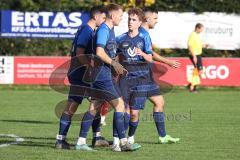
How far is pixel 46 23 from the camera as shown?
2803cm

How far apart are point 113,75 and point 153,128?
141 inches

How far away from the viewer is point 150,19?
39.0 feet

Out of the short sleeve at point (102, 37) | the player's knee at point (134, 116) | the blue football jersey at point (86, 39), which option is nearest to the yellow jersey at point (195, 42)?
the player's knee at point (134, 116)

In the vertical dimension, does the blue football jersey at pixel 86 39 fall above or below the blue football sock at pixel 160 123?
above

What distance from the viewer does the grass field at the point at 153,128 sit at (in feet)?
34.1

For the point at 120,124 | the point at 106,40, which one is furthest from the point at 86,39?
the point at 120,124

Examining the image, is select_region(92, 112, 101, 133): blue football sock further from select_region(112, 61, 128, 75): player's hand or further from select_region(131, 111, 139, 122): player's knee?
select_region(112, 61, 128, 75): player's hand

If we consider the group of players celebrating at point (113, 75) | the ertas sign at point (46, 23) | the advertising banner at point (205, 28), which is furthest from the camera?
the advertising banner at point (205, 28)

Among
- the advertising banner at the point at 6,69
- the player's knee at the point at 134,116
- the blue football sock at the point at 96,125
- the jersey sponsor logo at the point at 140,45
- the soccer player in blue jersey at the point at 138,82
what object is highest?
the jersey sponsor logo at the point at 140,45

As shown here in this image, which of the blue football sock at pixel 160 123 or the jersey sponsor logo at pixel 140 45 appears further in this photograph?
the blue football sock at pixel 160 123

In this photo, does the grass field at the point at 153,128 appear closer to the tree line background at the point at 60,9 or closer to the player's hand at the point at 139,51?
the player's hand at the point at 139,51

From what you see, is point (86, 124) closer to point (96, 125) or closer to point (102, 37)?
point (96, 125)

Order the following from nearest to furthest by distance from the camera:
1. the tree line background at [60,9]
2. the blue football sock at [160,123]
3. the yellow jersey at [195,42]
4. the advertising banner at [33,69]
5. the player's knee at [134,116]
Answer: the player's knee at [134,116] < the blue football sock at [160,123] < the yellow jersey at [195,42] < the advertising banner at [33,69] < the tree line background at [60,9]

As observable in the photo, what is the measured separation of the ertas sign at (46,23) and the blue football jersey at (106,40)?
17363mm
